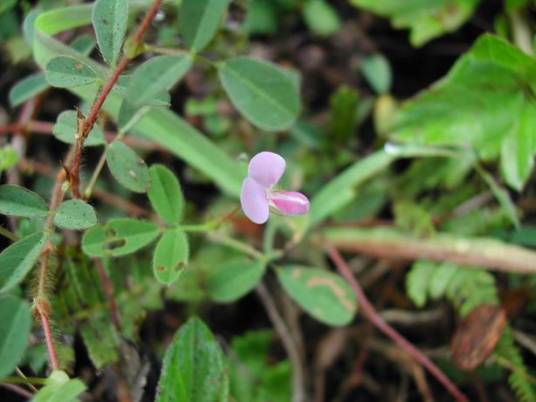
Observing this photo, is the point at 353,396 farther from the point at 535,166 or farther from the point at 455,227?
the point at 535,166

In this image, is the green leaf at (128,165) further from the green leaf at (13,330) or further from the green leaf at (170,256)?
the green leaf at (13,330)

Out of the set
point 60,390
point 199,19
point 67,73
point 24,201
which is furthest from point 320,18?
point 60,390

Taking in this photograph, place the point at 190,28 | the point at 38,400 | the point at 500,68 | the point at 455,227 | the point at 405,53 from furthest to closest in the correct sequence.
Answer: the point at 405,53, the point at 455,227, the point at 500,68, the point at 190,28, the point at 38,400

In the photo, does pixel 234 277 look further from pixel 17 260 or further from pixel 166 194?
pixel 17 260

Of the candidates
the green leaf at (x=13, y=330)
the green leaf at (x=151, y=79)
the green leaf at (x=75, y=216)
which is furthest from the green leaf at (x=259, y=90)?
the green leaf at (x=13, y=330)

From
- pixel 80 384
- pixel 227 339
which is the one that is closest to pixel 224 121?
pixel 227 339

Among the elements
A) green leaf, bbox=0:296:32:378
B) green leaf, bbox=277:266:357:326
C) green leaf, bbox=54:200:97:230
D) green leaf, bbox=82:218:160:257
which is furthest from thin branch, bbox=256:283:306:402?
green leaf, bbox=54:200:97:230
